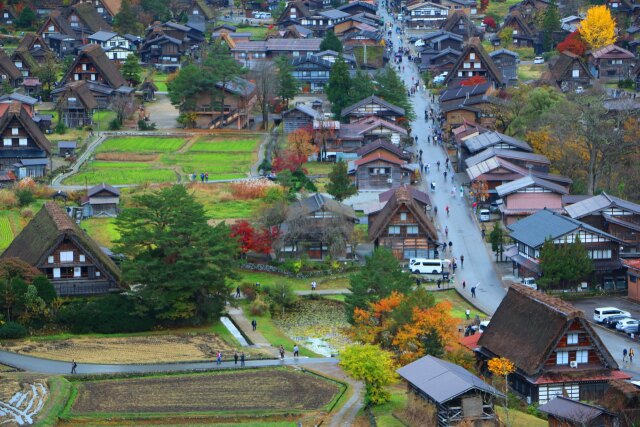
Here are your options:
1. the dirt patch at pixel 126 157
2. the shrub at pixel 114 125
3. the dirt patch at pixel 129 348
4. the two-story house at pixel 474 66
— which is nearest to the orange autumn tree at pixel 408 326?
the dirt patch at pixel 129 348

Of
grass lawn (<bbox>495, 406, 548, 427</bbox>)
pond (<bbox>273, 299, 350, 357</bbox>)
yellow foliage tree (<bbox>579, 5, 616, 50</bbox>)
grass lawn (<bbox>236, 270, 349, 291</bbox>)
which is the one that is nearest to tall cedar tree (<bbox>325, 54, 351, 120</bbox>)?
yellow foliage tree (<bbox>579, 5, 616, 50</bbox>)

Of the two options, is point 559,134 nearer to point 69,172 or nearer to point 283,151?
point 283,151

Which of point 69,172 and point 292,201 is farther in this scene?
point 69,172

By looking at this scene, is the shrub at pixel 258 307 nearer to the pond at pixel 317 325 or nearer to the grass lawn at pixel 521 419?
the pond at pixel 317 325

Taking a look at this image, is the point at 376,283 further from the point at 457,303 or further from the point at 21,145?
the point at 21,145

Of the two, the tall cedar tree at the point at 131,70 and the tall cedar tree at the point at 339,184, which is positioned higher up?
the tall cedar tree at the point at 131,70

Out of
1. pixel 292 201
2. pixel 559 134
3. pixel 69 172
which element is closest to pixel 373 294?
pixel 292 201

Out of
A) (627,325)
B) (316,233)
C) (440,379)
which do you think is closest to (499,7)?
(316,233)
